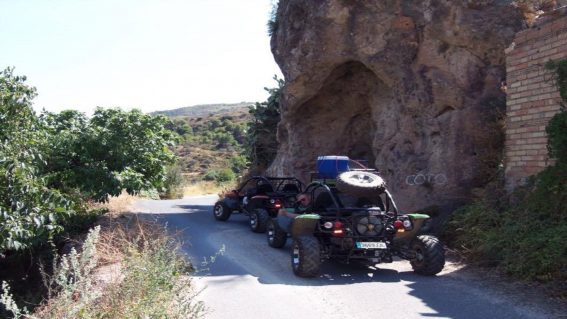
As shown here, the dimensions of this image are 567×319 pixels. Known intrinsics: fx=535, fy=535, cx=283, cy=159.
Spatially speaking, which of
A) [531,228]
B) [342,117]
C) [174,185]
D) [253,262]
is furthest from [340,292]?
[174,185]

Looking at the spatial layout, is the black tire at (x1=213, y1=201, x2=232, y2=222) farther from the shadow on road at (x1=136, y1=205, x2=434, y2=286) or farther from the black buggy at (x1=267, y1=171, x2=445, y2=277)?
the black buggy at (x1=267, y1=171, x2=445, y2=277)

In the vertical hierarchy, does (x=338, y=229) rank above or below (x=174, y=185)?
below

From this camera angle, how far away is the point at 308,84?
666 inches

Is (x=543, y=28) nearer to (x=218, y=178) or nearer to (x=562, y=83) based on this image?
(x=562, y=83)

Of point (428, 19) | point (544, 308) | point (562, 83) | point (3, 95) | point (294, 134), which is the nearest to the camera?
point (544, 308)

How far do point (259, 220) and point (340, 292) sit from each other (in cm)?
578

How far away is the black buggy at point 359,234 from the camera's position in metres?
8.52

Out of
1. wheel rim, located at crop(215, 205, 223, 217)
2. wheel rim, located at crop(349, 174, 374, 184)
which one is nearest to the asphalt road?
wheel rim, located at crop(349, 174, 374, 184)

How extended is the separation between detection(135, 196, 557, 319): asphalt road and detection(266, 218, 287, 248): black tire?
0.85ft

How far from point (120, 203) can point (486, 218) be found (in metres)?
14.6

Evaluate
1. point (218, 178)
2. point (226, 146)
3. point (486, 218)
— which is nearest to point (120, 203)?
point (486, 218)

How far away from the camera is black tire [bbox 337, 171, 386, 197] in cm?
914

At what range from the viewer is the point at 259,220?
1334 cm

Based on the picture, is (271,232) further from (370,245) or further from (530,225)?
(530,225)
